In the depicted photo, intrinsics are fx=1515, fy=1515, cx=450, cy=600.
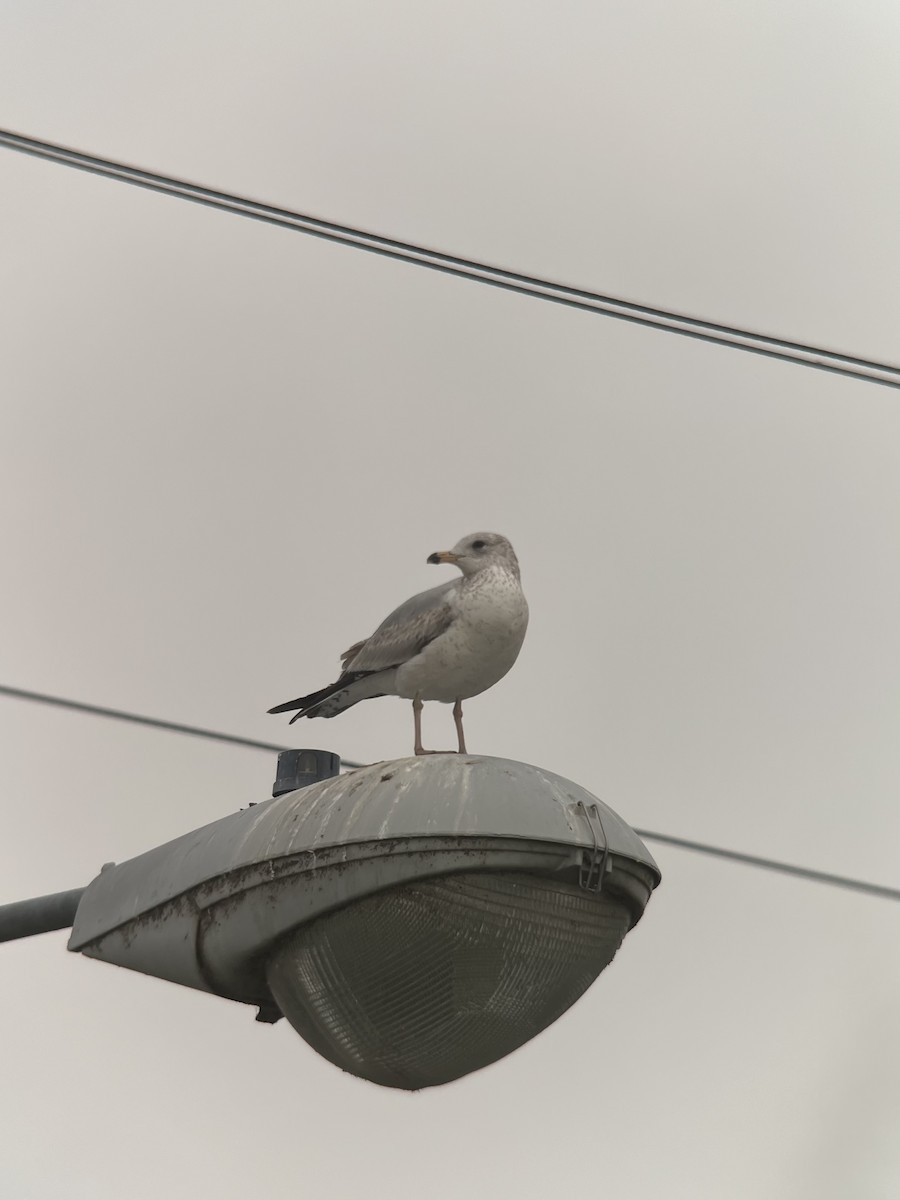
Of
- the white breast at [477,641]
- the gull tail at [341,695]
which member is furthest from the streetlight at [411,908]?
the gull tail at [341,695]

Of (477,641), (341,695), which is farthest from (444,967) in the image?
(341,695)

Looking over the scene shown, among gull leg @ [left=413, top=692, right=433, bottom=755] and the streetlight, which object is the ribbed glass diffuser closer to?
the streetlight

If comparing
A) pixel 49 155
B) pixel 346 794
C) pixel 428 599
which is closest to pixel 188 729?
pixel 428 599

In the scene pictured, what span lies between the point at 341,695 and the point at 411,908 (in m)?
2.51

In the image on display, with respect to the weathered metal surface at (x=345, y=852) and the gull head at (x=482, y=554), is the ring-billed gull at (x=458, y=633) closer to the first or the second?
the gull head at (x=482, y=554)

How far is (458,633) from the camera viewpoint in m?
3.90

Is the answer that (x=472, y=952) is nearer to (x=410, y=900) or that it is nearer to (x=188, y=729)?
(x=410, y=900)

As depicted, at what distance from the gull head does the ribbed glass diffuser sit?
1818mm

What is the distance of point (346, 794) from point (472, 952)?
0.95ft

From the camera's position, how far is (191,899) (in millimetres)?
2287

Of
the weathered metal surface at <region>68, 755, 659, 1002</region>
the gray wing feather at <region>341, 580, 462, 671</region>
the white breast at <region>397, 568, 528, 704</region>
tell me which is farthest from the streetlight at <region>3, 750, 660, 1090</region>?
the gray wing feather at <region>341, 580, 462, 671</region>

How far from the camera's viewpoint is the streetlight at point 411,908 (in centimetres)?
210

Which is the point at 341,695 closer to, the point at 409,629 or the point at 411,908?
the point at 409,629

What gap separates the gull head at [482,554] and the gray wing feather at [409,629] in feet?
0.21
